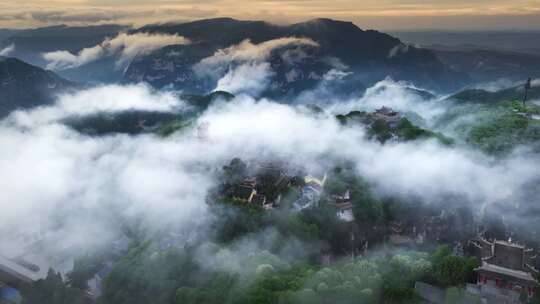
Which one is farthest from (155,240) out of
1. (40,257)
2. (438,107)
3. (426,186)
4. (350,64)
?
(350,64)

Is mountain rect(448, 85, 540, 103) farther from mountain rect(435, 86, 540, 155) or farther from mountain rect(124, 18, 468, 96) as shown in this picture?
mountain rect(124, 18, 468, 96)

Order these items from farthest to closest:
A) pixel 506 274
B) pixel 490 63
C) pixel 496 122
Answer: pixel 490 63
pixel 496 122
pixel 506 274

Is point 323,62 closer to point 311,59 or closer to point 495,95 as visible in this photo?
point 311,59

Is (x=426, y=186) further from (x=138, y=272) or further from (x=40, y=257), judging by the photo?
(x=40, y=257)

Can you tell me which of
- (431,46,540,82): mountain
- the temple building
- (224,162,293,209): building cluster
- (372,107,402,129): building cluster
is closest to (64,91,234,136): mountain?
(372,107,402,129): building cluster

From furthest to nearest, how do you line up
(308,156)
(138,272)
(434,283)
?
1. (308,156)
2. (138,272)
3. (434,283)

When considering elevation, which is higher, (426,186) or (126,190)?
(426,186)

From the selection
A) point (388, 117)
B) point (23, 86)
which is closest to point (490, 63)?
point (388, 117)
